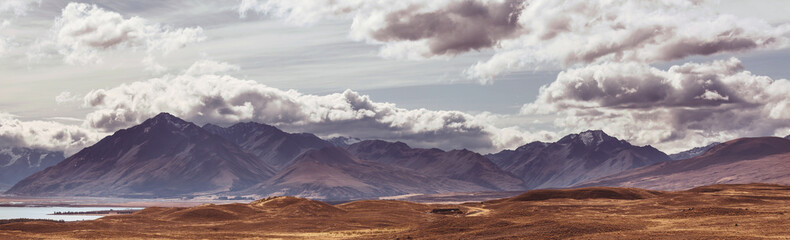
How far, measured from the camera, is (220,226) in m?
157

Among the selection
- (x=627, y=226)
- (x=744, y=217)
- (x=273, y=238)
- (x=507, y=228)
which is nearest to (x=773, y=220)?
(x=744, y=217)

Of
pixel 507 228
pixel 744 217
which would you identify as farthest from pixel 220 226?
pixel 744 217

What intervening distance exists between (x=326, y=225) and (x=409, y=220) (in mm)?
24526

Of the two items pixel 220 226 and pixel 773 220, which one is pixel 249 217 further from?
pixel 773 220

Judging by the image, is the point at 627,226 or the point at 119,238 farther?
the point at 119,238

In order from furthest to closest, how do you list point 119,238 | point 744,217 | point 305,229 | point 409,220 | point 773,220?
point 409,220
point 305,229
point 119,238
point 744,217
point 773,220

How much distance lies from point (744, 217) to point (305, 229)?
80.8 m

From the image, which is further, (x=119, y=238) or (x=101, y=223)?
(x=101, y=223)

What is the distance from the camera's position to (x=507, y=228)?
114 meters

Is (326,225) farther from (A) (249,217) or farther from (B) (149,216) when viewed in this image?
(B) (149,216)

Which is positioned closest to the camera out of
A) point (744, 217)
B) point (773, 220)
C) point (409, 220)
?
point (773, 220)

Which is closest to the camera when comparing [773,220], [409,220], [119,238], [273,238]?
[773,220]

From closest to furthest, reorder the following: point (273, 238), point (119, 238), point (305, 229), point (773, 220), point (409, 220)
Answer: point (773, 220)
point (119, 238)
point (273, 238)
point (305, 229)
point (409, 220)

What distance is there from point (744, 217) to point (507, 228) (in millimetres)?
35179
